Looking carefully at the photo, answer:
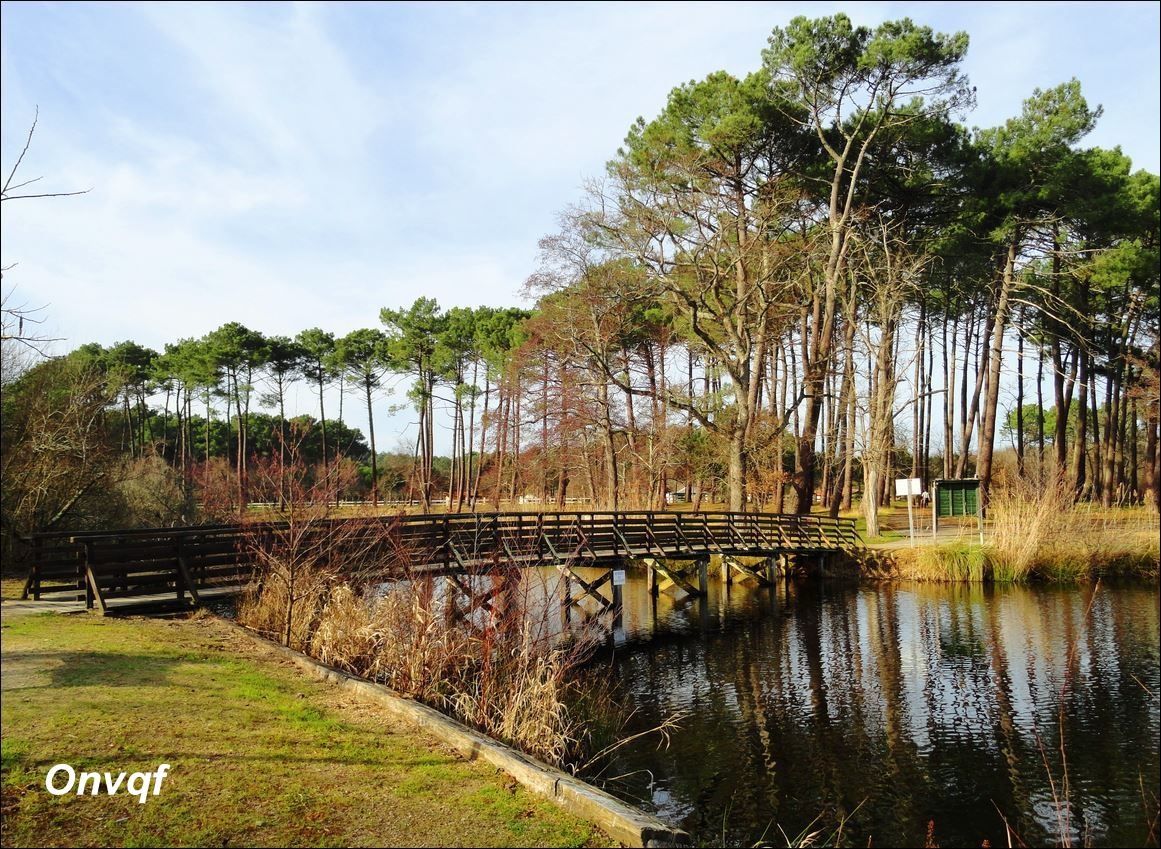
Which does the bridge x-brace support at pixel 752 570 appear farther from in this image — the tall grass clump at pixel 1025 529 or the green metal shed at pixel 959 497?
the tall grass clump at pixel 1025 529

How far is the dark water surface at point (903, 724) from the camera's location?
8234mm

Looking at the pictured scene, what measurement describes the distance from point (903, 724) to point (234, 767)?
29.4 ft

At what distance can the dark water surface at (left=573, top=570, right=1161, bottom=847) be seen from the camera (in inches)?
324

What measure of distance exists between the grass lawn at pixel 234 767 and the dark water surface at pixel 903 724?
275 cm

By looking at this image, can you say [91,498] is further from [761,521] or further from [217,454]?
[217,454]

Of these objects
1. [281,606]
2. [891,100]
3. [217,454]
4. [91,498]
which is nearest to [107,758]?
[281,606]

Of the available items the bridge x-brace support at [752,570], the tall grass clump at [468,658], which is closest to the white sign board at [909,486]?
the bridge x-brace support at [752,570]

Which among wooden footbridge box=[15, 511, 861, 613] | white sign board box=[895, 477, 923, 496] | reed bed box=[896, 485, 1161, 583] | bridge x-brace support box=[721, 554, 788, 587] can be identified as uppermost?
white sign board box=[895, 477, 923, 496]

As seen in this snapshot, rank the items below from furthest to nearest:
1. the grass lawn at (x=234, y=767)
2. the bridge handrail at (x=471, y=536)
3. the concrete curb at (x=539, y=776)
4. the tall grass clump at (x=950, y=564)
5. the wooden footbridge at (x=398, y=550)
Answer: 1. the tall grass clump at (x=950, y=564)
2. the bridge handrail at (x=471, y=536)
3. the wooden footbridge at (x=398, y=550)
4. the concrete curb at (x=539, y=776)
5. the grass lawn at (x=234, y=767)

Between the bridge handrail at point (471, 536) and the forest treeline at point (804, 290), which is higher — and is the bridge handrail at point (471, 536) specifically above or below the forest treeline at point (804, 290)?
below

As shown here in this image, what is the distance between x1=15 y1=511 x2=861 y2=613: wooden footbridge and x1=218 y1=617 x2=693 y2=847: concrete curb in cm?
276

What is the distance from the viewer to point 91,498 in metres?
20.5

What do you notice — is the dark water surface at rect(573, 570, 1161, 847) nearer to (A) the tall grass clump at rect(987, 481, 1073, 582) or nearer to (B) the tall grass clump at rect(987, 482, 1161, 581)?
(A) the tall grass clump at rect(987, 481, 1073, 582)

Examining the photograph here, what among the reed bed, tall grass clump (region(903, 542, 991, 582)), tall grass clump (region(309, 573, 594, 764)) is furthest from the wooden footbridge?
the reed bed
